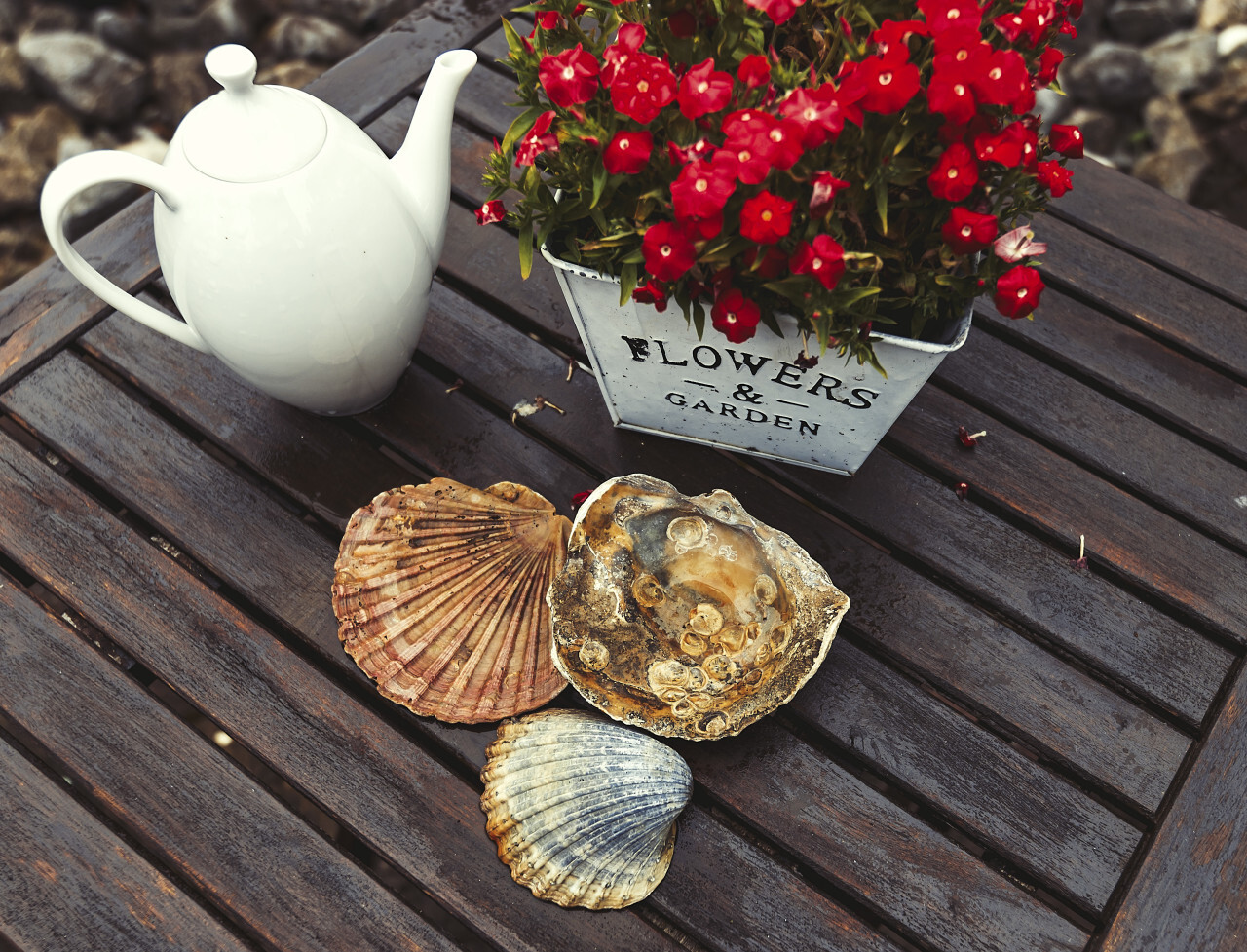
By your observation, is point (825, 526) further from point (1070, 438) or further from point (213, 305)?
point (213, 305)

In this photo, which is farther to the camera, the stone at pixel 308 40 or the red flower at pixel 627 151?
the stone at pixel 308 40

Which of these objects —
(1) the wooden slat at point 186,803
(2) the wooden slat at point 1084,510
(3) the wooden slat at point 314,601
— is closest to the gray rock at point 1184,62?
(2) the wooden slat at point 1084,510

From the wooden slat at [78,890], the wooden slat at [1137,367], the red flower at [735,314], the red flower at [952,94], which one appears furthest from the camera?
the wooden slat at [1137,367]

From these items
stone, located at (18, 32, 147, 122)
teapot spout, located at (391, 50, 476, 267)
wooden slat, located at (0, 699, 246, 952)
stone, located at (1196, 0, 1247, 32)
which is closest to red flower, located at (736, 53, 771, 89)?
teapot spout, located at (391, 50, 476, 267)

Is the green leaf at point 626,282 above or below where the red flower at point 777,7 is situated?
below

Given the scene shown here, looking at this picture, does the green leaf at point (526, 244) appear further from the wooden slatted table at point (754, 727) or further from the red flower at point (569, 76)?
the wooden slatted table at point (754, 727)

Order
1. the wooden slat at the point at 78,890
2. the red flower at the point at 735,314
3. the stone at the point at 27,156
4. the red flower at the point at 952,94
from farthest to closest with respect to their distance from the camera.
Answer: the stone at the point at 27,156
the wooden slat at the point at 78,890
the red flower at the point at 735,314
the red flower at the point at 952,94
